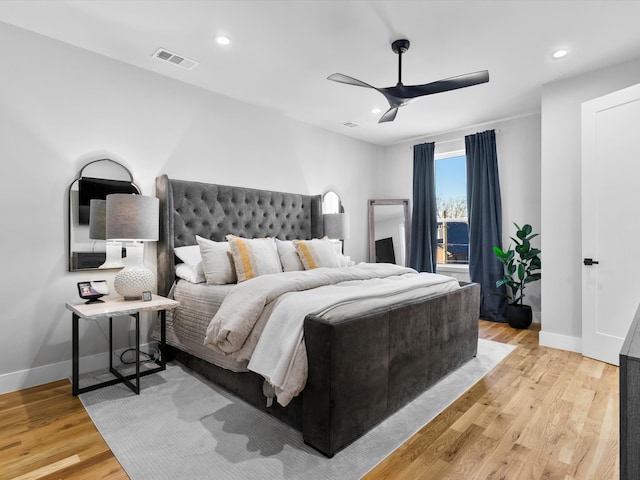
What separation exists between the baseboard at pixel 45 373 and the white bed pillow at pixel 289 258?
1728 millimetres

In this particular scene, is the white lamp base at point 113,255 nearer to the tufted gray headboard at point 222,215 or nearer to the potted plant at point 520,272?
the tufted gray headboard at point 222,215

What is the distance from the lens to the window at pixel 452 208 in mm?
5496

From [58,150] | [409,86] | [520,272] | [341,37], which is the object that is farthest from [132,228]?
[520,272]

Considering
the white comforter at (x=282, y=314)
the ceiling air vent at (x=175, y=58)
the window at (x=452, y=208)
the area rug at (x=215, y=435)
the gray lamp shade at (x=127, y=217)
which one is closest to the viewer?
the area rug at (x=215, y=435)

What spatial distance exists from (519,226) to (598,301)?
1728 millimetres

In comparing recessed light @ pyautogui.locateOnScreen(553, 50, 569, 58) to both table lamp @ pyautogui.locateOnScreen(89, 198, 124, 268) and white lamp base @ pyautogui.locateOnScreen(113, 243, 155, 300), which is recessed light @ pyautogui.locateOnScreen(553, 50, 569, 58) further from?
table lamp @ pyautogui.locateOnScreen(89, 198, 124, 268)

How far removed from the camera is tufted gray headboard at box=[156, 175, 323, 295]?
10.7 ft

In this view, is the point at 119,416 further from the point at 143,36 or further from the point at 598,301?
the point at 598,301

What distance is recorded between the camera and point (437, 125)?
5.05 m

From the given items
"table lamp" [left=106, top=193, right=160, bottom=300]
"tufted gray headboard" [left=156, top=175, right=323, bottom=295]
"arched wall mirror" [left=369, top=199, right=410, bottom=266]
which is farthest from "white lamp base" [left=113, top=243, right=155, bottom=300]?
"arched wall mirror" [left=369, top=199, right=410, bottom=266]

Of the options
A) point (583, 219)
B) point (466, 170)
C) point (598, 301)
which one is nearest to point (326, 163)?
point (466, 170)

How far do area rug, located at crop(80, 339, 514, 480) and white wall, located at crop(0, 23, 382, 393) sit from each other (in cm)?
67

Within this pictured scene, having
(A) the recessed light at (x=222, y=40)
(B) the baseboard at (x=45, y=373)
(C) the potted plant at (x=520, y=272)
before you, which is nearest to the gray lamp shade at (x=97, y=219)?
(B) the baseboard at (x=45, y=373)

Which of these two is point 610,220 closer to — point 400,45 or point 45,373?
point 400,45
